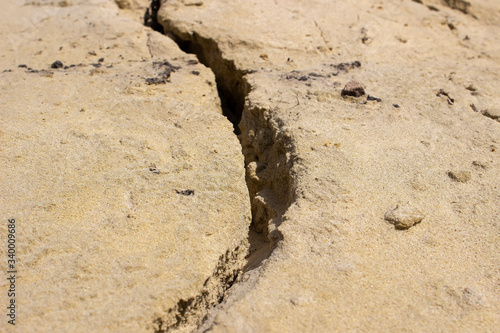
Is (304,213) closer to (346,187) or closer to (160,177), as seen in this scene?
(346,187)

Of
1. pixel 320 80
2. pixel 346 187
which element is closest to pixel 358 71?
pixel 320 80

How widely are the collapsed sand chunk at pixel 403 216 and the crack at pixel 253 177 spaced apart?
0.38m

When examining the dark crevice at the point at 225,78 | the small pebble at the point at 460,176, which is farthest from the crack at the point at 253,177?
the small pebble at the point at 460,176

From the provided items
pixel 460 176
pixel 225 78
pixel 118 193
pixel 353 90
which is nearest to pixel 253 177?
pixel 118 193

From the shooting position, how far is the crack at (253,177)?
1.35 meters

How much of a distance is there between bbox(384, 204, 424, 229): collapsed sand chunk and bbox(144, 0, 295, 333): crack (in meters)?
0.38

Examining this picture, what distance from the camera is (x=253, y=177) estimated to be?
6.27ft

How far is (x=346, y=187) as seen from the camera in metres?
1.60

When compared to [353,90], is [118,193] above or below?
below

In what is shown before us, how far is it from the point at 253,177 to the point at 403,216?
2.32 ft

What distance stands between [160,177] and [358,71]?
1.45 m

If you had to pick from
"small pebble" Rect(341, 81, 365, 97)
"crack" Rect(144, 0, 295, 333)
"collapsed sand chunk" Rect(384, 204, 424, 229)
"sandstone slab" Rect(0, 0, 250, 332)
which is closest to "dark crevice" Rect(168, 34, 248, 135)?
"crack" Rect(144, 0, 295, 333)

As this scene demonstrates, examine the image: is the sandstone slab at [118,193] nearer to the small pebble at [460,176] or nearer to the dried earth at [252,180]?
the dried earth at [252,180]

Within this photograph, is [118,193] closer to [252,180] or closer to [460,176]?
[252,180]
